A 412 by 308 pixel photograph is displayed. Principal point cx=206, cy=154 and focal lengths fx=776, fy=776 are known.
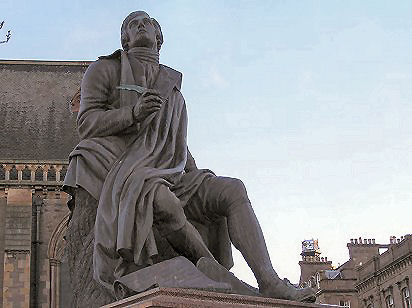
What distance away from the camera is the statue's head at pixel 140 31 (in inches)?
208

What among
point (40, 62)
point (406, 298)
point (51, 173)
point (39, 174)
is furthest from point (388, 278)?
point (40, 62)

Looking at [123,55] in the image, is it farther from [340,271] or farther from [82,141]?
[340,271]

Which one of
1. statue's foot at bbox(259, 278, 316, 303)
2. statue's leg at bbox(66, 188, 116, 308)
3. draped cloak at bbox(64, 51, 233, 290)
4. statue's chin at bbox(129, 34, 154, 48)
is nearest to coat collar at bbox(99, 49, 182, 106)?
draped cloak at bbox(64, 51, 233, 290)

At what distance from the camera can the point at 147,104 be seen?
15.4ft

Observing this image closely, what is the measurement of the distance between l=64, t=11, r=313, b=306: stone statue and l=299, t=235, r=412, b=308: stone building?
86.0ft

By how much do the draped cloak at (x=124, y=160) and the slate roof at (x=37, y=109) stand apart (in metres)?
32.8

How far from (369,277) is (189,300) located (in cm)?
4149

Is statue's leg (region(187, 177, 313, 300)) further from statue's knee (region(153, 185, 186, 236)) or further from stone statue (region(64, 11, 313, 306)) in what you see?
statue's knee (region(153, 185, 186, 236))

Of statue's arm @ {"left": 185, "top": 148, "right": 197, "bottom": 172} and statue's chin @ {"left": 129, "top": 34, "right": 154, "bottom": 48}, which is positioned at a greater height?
statue's chin @ {"left": 129, "top": 34, "right": 154, "bottom": 48}

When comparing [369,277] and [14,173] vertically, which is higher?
[14,173]

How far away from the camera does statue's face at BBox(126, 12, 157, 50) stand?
5281mm

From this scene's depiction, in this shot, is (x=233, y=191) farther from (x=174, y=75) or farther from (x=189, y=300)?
(x=189, y=300)

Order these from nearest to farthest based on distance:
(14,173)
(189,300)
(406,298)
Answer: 1. (189,300)
2. (14,173)
3. (406,298)

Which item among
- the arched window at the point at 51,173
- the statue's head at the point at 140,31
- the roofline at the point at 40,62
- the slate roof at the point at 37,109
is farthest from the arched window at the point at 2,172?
the statue's head at the point at 140,31
